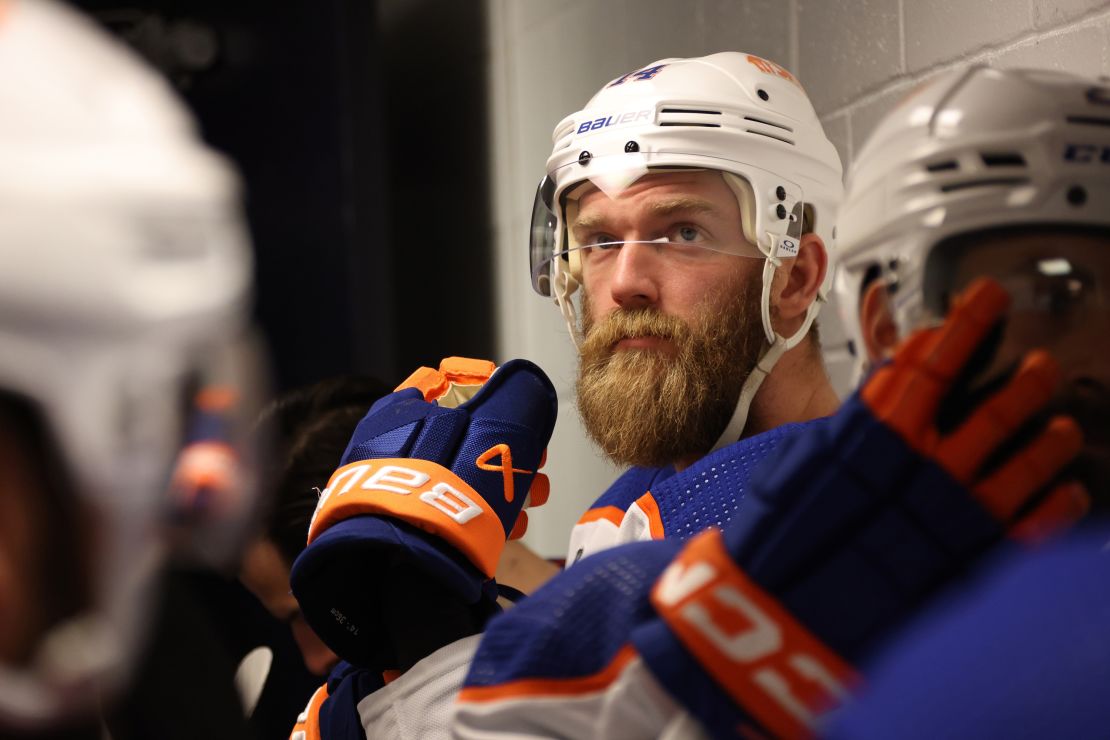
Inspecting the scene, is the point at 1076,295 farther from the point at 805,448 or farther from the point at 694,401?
the point at 694,401

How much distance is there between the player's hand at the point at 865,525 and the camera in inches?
20.1

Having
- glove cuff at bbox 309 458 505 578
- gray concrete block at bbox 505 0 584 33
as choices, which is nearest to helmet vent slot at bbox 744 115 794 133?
glove cuff at bbox 309 458 505 578

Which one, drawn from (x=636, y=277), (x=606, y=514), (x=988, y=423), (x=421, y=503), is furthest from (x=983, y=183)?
(x=606, y=514)

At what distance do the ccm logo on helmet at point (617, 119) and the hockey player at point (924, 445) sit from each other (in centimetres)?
75

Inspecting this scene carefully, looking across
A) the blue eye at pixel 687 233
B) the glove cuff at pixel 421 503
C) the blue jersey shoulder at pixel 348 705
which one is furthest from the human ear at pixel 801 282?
the blue jersey shoulder at pixel 348 705

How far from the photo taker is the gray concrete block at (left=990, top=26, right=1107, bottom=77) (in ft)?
4.05

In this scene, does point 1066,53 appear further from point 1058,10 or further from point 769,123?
point 769,123

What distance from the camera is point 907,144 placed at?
2.06ft

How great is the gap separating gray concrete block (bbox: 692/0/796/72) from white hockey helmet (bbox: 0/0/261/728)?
5.04 feet

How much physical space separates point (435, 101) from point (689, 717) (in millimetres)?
2798

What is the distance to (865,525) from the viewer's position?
534mm

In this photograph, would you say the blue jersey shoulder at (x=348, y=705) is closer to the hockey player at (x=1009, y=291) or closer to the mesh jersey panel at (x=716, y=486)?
the mesh jersey panel at (x=716, y=486)

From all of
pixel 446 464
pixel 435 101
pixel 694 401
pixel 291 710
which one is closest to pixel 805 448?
pixel 446 464

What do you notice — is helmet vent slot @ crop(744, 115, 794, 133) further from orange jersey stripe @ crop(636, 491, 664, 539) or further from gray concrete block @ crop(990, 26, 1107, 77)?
orange jersey stripe @ crop(636, 491, 664, 539)
